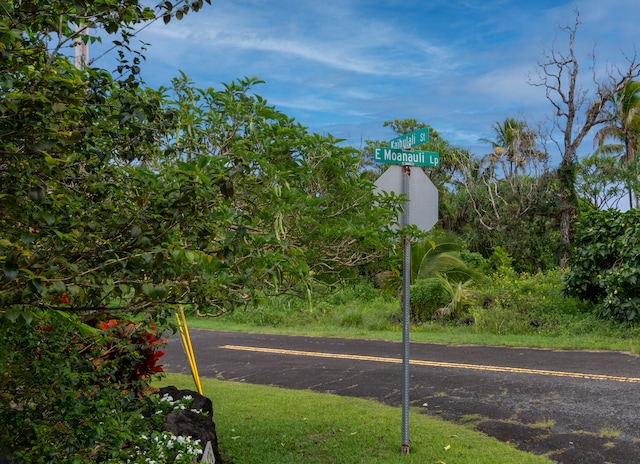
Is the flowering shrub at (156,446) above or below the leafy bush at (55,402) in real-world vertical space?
below

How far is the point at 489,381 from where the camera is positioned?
9719 millimetres

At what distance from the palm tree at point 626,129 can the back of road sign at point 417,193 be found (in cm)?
2950

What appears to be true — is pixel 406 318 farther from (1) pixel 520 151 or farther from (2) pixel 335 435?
(1) pixel 520 151

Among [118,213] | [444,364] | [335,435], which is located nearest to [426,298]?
[444,364]

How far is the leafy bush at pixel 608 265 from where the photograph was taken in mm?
13883

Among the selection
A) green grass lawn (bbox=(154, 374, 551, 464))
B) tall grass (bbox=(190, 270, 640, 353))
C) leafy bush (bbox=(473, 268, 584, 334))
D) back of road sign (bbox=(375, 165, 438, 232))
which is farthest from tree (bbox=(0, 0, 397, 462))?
leafy bush (bbox=(473, 268, 584, 334))

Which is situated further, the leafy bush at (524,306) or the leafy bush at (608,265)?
the leafy bush at (524,306)

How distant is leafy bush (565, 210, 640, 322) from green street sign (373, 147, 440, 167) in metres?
9.54

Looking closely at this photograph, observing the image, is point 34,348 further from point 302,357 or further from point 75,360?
point 302,357

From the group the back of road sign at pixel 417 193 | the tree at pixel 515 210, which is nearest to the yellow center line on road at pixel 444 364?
the back of road sign at pixel 417 193

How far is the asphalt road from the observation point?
269 inches

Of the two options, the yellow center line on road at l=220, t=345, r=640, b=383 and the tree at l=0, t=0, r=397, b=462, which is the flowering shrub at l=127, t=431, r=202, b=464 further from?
the yellow center line on road at l=220, t=345, r=640, b=383

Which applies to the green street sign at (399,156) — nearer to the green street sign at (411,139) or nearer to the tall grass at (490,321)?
the green street sign at (411,139)

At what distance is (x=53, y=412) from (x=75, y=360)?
363 mm
